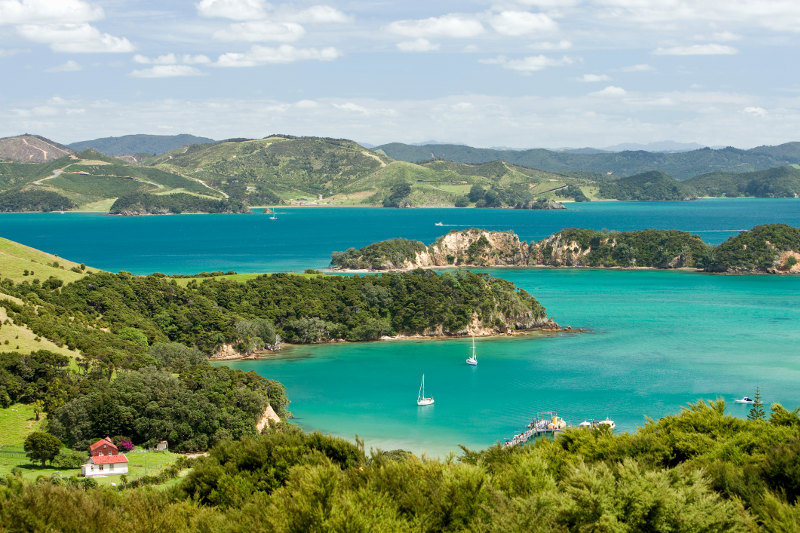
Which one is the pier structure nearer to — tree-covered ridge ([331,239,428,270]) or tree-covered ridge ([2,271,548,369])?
tree-covered ridge ([2,271,548,369])

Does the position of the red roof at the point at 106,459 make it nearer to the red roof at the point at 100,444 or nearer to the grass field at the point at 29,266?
the red roof at the point at 100,444

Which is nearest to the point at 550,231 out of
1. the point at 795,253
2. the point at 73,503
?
the point at 795,253

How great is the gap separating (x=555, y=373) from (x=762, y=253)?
7461 centimetres

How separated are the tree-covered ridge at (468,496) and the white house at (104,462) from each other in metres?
10.9

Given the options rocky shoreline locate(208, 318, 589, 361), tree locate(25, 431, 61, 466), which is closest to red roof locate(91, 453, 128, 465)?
tree locate(25, 431, 61, 466)

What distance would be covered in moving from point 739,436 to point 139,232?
183m

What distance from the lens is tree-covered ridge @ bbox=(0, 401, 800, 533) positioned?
57.9 feet

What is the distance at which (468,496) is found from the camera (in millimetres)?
20047

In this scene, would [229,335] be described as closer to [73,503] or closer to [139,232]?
[73,503]

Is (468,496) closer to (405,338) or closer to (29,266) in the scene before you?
(405,338)

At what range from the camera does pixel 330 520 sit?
1695cm

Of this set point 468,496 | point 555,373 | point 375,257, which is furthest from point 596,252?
point 468,496

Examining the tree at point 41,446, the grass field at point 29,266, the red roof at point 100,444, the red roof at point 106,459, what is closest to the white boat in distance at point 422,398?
the red roof at point 100,444

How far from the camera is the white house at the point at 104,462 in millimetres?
36094
